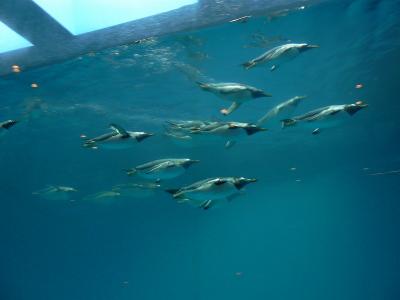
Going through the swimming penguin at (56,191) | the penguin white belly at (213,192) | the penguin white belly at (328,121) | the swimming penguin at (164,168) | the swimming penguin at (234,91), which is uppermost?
the swimming penguin at (234,91)

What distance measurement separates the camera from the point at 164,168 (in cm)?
Result: 715

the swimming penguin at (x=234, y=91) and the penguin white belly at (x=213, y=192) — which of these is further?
the swimming penguin at (x=234, y=91)

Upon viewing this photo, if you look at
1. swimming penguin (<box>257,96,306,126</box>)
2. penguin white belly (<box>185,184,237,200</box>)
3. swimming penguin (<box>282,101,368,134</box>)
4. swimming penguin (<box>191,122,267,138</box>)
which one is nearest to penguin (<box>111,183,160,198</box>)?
swimming penguin (<box>257,96,306,126</box>)

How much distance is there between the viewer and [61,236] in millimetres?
46875

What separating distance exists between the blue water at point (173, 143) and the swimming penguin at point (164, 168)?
5189 mm

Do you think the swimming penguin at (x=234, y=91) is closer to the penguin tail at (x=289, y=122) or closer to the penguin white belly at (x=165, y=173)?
the penguin tail at (x=289, y=122)

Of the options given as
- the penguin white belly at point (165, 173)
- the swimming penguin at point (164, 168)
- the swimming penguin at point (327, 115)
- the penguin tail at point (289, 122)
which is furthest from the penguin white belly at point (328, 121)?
the penguin white belly at point (165, 173)

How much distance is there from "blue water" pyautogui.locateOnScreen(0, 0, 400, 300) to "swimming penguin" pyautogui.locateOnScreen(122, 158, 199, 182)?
5189mm

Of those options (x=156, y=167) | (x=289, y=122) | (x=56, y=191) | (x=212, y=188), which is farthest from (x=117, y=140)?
(x=56, y=191)

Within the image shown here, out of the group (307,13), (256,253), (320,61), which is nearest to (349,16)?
(307,13)

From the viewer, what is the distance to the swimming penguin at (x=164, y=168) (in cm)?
709

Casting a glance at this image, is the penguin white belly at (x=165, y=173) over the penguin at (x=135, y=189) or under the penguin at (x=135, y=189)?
over

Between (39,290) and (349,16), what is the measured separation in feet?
270

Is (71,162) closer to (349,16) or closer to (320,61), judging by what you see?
(320,61)
